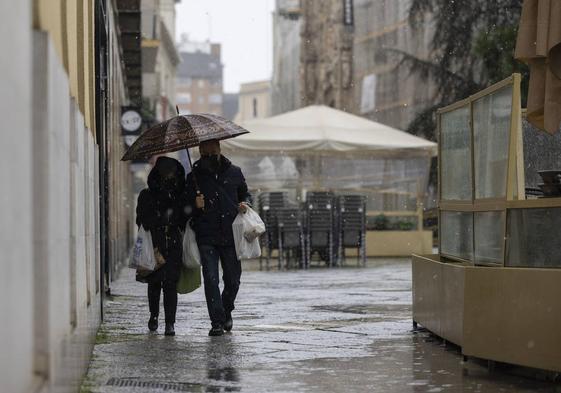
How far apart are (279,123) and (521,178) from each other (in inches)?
689

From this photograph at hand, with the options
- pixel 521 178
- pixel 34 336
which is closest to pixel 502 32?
pixel 521 178

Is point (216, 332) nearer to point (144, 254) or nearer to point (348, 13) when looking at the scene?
point (144, 254)

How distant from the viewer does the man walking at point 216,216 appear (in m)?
10.3

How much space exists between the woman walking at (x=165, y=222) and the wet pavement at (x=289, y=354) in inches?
15.3

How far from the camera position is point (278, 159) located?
31.1 meters

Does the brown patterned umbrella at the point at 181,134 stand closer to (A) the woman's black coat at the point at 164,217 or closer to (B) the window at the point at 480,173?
(A) the woman's black coat at the point at 164,217

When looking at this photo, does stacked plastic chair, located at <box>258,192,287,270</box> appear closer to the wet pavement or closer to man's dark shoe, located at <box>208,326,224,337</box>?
the wet pavement

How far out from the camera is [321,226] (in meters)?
22.5

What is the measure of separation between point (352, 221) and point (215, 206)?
41.2 ft

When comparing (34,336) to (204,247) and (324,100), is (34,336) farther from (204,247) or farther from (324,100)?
(324,100)

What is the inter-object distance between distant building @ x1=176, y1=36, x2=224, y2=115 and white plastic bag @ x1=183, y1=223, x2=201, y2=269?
149 meters

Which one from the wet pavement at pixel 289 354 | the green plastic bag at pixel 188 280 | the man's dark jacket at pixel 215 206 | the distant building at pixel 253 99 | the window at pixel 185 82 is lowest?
the wet pavement at pixel 289 354

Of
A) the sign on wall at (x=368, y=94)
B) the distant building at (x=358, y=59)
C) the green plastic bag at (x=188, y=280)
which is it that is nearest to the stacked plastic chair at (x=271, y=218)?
the green plastic bag at (x=188, y=280)

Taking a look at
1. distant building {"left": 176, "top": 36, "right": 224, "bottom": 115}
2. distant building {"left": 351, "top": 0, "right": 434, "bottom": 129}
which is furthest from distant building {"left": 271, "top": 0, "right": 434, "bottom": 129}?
distant building {"left": 176, "top": 36, "right": 224, "bottom": 115}
